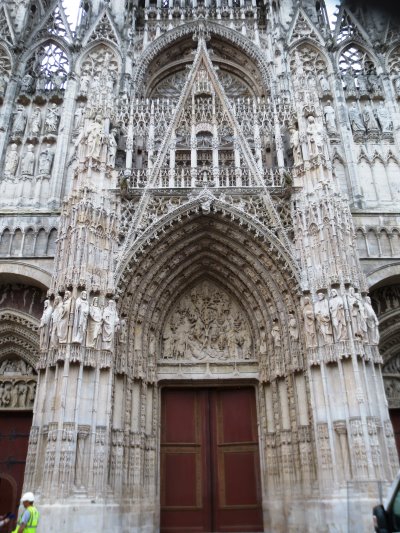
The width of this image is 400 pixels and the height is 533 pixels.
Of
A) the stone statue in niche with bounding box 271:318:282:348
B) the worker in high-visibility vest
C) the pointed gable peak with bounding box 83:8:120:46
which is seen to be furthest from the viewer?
the pointed gable peak with bounding box 83:8:120:46

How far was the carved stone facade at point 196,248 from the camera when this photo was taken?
34.4 feet

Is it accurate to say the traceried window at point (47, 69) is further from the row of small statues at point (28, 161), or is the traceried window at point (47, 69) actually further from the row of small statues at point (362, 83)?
the row of small statues at point (362, 83)

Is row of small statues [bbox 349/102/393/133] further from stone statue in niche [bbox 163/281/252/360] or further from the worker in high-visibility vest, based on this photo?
the worker in high-visibility vest

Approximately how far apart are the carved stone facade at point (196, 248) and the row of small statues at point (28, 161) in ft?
0.26

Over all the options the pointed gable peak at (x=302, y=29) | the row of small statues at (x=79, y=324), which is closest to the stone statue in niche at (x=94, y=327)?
the row of small statues at (x=79, y=324)

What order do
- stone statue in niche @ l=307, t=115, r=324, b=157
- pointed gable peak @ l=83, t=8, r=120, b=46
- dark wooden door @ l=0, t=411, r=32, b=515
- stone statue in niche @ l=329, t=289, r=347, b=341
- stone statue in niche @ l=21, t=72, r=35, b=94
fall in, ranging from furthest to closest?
pointed gable peak @ l=83, t=8, r=120, b=46 → stone statue in niche @ l=21, t=72, r=35, b=94 → stone statue in niche @ l=307, t=115, r=324, b=157 → dark wooden door @ l=0, t=411, r=32, b=515 → stone statue in niche @ l=329, t=289, r=347, b=341

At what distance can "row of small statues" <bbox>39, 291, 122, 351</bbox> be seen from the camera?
10.9m

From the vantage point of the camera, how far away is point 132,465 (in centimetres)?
1145

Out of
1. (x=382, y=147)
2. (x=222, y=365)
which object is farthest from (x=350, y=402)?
(x=382, y=147)

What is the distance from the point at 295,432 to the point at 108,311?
18.0ft

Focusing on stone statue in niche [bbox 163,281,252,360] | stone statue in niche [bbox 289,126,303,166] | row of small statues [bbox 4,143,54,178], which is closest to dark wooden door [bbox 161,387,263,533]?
stone statue in niche [bbox 163,281,252,360]

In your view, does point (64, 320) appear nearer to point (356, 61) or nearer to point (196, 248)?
point (196, 248)

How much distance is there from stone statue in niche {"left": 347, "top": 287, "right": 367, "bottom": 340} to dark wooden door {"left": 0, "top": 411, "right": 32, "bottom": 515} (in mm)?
9137

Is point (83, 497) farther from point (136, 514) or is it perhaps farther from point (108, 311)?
point (108, 311)
